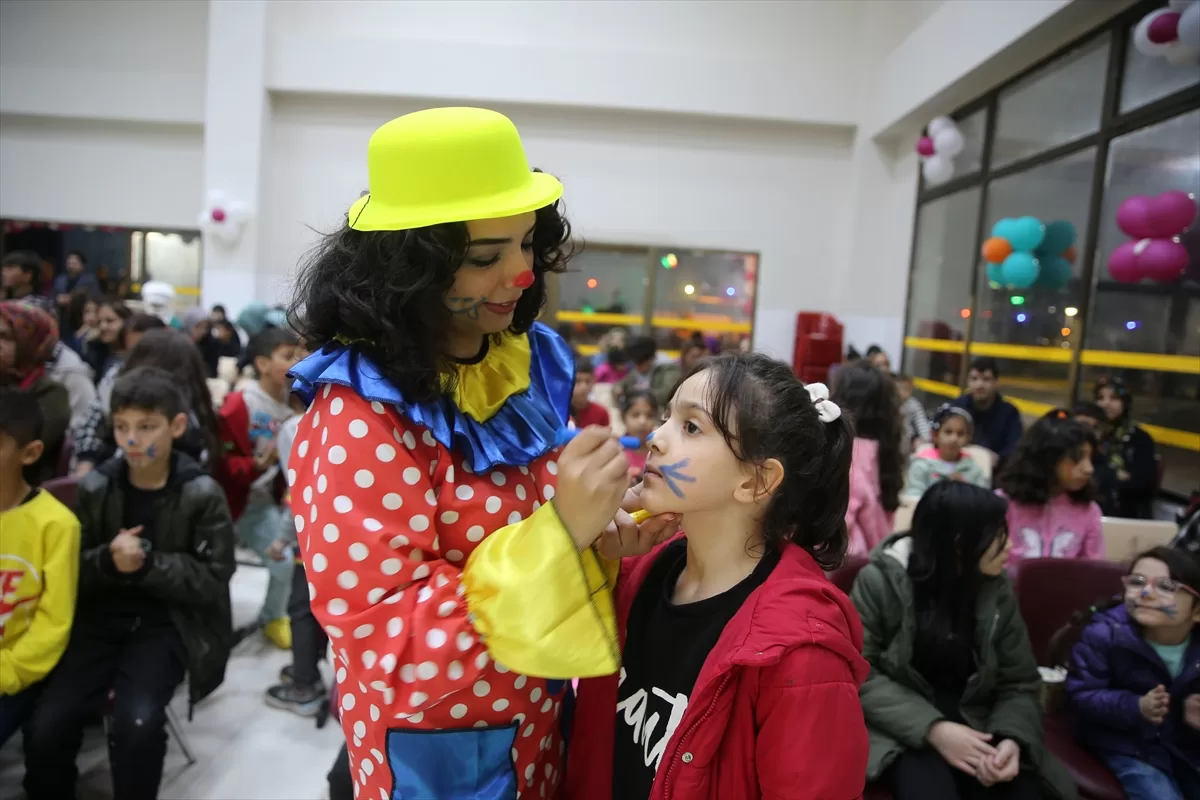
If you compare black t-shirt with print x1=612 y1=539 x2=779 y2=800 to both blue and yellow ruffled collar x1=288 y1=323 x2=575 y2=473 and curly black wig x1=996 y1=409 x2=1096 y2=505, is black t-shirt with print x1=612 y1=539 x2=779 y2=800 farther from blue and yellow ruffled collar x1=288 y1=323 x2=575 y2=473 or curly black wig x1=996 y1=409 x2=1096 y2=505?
curly black wig x1=996 y1=409 x2=1096 y2=505

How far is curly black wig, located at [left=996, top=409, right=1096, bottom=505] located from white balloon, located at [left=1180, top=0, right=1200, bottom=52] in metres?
2.03

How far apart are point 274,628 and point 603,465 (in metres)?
2.78

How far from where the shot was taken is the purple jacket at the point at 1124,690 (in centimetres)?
184

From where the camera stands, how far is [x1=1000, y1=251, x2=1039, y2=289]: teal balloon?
199 inches

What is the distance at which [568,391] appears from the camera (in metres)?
1.23

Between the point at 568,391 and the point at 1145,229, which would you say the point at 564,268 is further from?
the point at 1145,229

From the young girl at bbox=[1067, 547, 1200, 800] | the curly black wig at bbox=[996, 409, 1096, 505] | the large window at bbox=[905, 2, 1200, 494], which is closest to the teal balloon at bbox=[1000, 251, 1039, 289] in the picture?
the large window at bbox=[905, 2, 1200, 494]

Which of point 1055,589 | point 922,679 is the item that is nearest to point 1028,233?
point 1055,589

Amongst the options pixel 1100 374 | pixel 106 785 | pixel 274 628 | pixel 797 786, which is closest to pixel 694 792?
pixel 797 786

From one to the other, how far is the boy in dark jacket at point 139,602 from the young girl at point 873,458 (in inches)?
79.4

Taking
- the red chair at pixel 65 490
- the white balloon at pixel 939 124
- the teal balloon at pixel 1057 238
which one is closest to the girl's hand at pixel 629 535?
the red chair at pixel 65 490

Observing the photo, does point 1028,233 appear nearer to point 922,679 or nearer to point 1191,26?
point 1191,26

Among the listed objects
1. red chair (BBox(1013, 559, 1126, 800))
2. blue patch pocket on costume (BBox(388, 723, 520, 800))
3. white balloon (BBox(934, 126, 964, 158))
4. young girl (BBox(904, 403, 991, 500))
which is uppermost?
white balloon (BBox(934, 126, 964, 158))

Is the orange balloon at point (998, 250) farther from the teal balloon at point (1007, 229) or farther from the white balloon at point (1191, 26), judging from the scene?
the white balloon at point (1191, 26)
